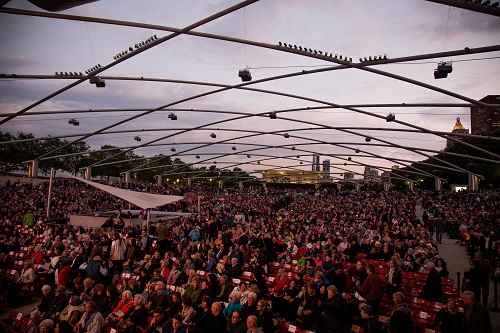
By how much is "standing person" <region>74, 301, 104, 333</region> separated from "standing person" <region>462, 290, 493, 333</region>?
732 centimetres

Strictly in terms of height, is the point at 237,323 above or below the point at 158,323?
above

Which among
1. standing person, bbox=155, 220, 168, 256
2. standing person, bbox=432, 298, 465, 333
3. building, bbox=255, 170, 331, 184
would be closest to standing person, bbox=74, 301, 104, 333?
standing person, bbox=432, 298, 465, 333

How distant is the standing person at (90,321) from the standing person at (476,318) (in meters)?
7.32

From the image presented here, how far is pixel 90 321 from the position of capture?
7434mm

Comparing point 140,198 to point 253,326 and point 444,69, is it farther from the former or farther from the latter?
point 444,69

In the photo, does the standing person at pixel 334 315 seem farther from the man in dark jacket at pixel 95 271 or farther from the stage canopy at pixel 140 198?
the stage canopy at pixel 140 198

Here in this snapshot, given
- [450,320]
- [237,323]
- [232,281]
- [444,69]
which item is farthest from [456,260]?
[237,323]

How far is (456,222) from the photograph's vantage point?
81.6 feet

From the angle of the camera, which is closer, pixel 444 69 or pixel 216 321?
pixel 216 321

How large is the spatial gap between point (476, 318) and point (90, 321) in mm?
7677

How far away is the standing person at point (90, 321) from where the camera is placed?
287 inches

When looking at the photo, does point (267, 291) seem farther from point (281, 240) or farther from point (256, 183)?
point (256, 183)

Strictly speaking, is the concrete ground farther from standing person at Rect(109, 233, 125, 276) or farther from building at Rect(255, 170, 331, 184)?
building at Rect(255, 170, 331, 184)

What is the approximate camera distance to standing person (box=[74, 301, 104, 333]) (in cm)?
730
